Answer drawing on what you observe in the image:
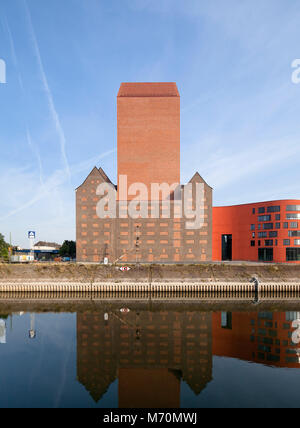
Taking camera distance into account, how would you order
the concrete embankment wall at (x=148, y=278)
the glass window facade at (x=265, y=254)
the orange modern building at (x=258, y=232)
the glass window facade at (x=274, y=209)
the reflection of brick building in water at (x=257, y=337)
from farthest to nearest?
the glass window facade at (x=265, y=254) < the glass window facade at (x=274, y=209) < the orange modern building at (x=258, y=232) < the concrete embankment wall at (x=148, y=278) < the reflection of brick building in water at (x=257, y=337)

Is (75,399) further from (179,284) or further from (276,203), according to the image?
(276,203)

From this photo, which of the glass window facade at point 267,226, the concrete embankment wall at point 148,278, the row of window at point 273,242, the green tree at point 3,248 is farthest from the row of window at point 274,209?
the green tree at point 3,248

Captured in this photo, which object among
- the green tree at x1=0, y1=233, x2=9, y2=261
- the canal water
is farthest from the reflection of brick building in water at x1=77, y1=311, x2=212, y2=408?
the green tree at x1=0, y1=233, x2=9, y2=261

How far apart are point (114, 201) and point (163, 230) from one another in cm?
1495

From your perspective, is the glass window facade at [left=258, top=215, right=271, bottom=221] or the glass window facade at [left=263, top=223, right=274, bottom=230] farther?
the glass window facade at [left=258, top=215, right=271, bottom=221]

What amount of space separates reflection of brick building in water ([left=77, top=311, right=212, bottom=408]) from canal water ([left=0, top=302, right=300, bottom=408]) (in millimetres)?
72

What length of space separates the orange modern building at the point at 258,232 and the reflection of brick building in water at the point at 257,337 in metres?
34.9

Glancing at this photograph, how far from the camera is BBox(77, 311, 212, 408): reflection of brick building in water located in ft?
55.3

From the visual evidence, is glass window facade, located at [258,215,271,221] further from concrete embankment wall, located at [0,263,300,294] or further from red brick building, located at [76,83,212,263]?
concrete embankment wall, located at [0,263,300,294]

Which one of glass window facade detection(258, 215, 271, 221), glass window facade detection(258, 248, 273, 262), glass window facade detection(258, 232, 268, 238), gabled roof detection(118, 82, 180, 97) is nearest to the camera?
glass window facade detection(258, 248, 273, 262)

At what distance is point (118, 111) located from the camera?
69.7 meters

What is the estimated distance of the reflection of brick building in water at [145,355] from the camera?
663 inches

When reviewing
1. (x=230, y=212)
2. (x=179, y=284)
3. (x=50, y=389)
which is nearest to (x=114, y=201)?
(x=179, y=284)

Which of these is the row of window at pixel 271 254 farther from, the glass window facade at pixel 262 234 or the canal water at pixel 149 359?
the canal water at pixel 149 359
